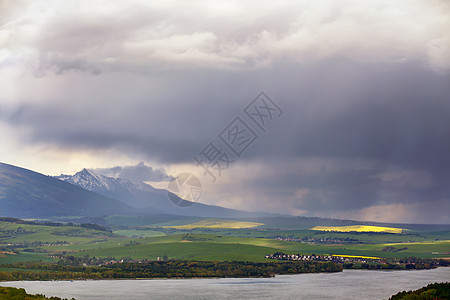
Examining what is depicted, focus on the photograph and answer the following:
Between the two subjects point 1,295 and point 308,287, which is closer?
point 1,295

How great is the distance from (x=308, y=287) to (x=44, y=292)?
8070 centimetres

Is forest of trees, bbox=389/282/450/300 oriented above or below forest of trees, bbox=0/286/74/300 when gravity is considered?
above

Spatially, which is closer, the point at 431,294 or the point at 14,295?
the point at 431,294

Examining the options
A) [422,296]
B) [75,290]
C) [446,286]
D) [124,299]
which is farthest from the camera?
[75,290]

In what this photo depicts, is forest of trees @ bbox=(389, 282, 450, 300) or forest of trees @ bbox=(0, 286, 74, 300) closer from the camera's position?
forest of trees @ bbox=(389, 282, 450, 300)

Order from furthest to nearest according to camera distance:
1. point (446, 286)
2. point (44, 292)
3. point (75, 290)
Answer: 1. point (75, 290)
2. point (44, 292)
3. point (446, 286)

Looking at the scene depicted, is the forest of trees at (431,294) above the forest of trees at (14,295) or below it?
above

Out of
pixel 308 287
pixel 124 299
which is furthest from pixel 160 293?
pixel 308 287

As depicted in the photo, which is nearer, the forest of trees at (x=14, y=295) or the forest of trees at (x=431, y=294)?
the forest of trees at (x=431, y=294)

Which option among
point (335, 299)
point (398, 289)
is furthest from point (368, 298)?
point (398, 289)

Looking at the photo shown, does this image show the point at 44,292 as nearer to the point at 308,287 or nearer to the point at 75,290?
the point at 75,290

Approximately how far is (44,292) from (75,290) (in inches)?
534

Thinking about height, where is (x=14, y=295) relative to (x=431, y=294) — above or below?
below

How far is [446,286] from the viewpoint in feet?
493
